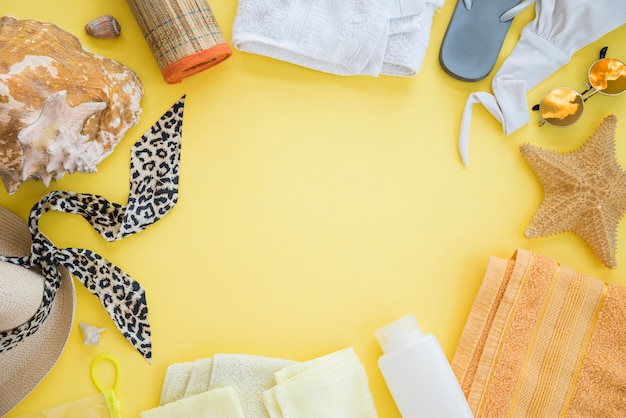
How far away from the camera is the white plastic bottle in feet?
3.09

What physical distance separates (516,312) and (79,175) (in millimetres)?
912

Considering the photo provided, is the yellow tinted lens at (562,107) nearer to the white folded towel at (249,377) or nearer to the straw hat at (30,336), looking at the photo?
the white folded towel at (249,377)

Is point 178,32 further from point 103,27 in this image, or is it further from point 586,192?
point 586,192

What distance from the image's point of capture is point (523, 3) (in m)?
1.02

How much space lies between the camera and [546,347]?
99cm

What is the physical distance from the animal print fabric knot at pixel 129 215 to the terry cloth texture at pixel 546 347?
656mm

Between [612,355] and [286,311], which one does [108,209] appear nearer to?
[286,311]

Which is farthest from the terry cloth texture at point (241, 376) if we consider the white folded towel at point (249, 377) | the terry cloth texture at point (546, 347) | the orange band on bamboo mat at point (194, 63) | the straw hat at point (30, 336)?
the orange band on bamboo mat at point (194, 63)

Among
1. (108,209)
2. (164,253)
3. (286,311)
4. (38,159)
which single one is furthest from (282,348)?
(38,159)

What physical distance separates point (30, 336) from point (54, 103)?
0.46 meters

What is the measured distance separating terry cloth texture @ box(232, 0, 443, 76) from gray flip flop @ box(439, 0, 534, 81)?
96mm

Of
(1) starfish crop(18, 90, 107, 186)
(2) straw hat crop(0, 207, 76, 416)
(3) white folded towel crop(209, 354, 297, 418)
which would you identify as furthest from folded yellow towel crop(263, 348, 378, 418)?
(1) starfish crop(18, 90, 107, 186)

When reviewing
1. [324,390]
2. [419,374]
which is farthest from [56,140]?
[419,374]

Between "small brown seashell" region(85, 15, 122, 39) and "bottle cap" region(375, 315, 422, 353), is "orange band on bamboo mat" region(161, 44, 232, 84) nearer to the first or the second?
"small brown seashell" region(85, 15, 122, 39)
